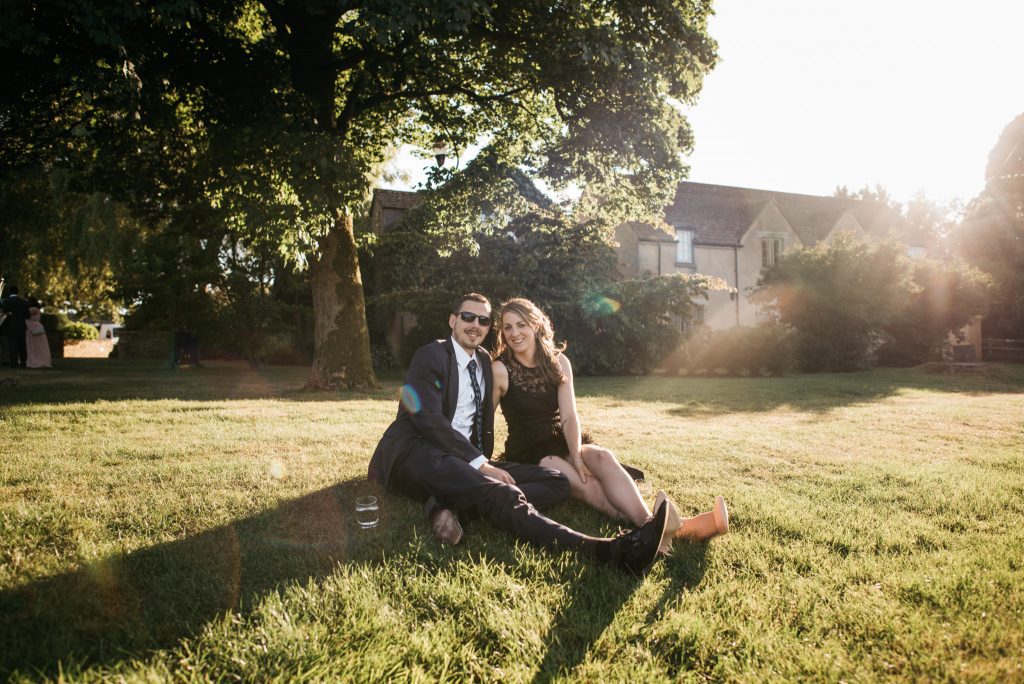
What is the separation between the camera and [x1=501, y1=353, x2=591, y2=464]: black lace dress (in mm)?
4875

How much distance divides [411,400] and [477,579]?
5.91ft

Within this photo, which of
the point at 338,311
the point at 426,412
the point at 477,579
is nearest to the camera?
the point at 477,579

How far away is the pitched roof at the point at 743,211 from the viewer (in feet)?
109

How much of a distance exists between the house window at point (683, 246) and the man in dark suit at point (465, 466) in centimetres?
2907

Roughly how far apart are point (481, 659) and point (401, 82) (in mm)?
13371

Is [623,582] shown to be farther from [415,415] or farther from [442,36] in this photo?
[442,36]

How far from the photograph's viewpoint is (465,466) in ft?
13.3

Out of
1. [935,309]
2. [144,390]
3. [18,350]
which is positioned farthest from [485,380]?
[935,309]

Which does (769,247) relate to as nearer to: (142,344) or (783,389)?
(783,389)

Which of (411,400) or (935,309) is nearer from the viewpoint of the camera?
(411,400)

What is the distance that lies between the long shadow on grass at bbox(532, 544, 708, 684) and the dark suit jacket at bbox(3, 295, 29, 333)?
20.1 m

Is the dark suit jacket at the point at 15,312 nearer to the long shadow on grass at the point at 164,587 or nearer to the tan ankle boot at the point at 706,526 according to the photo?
the long shadow on grass at the point at 164,587

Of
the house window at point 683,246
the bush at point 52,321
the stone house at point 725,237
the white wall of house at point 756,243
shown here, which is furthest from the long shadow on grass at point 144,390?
the white wall of house at point 756,243

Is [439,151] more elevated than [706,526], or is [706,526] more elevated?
[439,151]
